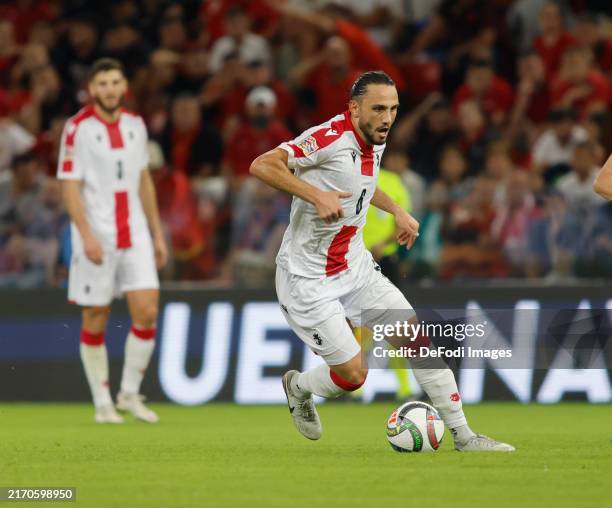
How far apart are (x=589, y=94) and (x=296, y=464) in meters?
8.59

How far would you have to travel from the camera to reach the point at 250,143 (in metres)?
15.1

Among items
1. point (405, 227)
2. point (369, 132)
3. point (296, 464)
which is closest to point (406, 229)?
point (405, 227)

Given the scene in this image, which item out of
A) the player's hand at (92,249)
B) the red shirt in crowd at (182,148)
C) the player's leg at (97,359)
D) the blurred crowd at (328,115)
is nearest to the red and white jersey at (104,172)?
the player's hand at (92,249)

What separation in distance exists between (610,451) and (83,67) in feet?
35.7

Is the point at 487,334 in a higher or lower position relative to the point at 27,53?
lower

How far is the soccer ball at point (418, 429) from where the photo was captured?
27.2 feet

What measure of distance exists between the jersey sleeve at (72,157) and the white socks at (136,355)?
50.6 inches

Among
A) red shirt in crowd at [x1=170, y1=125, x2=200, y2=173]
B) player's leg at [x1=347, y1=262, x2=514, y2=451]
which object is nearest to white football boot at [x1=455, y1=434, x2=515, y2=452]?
player's leg at [x1=347, y1=262, x2=514, y2=451]

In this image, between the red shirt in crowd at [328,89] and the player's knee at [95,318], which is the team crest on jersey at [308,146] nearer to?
the player's knee at [95,318]

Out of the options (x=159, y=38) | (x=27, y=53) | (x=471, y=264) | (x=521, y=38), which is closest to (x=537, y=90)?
(x=521, y=38)

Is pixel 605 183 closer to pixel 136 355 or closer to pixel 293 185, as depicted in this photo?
pixel 293 185

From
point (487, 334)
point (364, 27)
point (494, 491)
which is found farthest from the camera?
point (364, 27)

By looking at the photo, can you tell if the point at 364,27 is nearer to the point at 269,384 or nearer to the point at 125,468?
the point at 269,384

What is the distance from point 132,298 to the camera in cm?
1105
